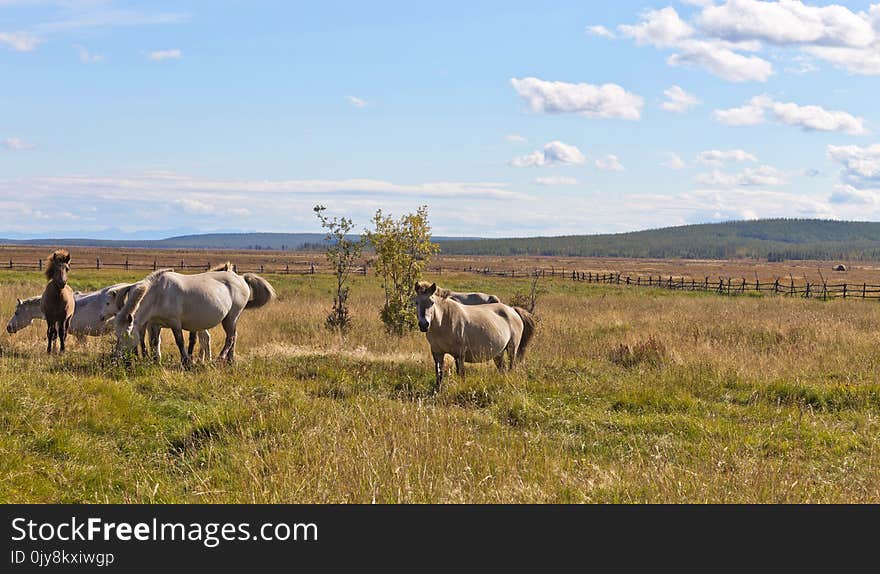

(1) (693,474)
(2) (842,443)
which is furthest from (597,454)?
(2) (842,443)

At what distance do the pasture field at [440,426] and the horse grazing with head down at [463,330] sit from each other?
0.47 m

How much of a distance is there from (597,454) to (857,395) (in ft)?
19.1

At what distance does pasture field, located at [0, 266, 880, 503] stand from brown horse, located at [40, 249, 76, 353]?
0.55 m

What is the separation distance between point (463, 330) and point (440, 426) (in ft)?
15.2

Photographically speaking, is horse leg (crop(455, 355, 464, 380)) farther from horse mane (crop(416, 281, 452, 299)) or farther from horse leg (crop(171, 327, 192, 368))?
horse leg (crop(171, 327, 192, 368))

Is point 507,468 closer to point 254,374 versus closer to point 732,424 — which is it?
point 732,424

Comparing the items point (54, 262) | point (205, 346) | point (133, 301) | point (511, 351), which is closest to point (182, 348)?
point (133, 301)

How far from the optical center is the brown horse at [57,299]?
14273mm

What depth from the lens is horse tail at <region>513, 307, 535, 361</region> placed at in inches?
575

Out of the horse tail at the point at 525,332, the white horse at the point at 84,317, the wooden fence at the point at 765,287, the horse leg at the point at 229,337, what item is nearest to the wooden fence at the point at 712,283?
the wooden fence at the point at 765,287

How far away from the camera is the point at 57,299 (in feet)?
47.6

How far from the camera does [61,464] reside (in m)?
7.63

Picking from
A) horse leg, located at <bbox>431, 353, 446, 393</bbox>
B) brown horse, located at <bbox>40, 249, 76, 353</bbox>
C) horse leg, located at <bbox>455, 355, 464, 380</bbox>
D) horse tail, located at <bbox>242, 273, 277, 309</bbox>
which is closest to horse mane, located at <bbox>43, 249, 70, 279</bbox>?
brown horse, located at <bbox>40, 249, 76, 353</bbox>

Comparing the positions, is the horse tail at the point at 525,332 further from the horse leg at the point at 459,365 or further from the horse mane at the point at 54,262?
the horse mane at the point at 54,262
